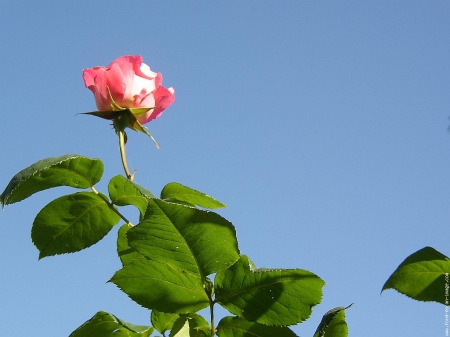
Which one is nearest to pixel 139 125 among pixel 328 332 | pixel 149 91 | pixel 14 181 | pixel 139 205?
pixel 149 91

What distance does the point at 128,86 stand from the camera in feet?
3.84

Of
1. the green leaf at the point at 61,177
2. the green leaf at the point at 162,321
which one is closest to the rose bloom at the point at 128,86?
the green leaf at the point at 61,177

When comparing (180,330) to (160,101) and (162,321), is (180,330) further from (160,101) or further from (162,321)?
(160,101)

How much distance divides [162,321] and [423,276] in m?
0.42

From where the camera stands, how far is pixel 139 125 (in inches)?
45.8

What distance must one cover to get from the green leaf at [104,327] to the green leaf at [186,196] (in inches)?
9.0

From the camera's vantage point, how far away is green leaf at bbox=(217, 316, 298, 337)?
2.43ft

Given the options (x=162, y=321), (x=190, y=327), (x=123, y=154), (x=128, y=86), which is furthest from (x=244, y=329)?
(x=128, y=86)

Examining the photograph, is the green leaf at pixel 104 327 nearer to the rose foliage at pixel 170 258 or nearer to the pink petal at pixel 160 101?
the rose foliage at pixel 170 258

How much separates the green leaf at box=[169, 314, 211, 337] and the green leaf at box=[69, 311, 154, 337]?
0.25 ft

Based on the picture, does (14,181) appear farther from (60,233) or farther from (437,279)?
(437,279)

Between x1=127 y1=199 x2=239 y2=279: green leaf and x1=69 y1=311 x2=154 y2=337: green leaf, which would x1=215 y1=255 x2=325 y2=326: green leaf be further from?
x1=69 y1=311 x2=154 y2=337: green leaf

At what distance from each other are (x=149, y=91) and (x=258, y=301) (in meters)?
0.61

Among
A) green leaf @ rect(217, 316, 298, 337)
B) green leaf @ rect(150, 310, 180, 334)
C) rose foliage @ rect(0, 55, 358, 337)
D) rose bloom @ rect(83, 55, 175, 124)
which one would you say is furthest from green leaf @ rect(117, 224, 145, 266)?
rose bloom @ rect(83, 55, 175, 124)
